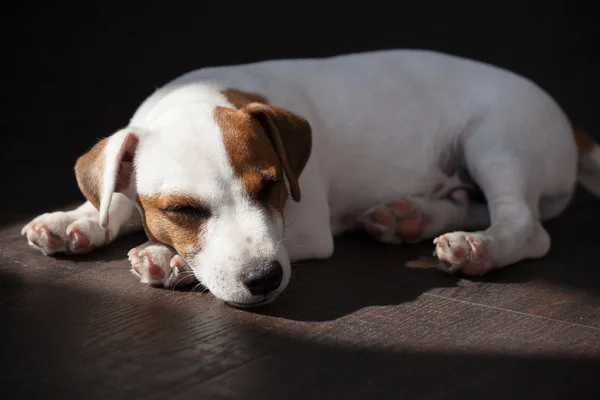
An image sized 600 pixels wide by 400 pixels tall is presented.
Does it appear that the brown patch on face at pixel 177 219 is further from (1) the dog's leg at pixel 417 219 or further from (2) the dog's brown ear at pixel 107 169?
(1) the dog's leg at pixel 417 219

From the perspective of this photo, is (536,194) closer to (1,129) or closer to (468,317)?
(468,317)

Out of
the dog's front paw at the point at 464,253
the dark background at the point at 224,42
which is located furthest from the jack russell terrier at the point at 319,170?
the dark background at the point at 224,42

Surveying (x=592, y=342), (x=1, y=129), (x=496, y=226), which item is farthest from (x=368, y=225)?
(x=1, y=129)

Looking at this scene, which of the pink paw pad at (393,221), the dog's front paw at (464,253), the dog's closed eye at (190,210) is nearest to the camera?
the dog's closed eye at (190,210)

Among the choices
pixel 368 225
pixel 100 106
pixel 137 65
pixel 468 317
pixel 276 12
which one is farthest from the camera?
pixel 276 12

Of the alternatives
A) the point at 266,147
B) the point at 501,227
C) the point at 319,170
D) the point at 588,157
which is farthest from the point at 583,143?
the point at 266,147

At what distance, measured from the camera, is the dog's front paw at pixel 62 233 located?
11.9ft

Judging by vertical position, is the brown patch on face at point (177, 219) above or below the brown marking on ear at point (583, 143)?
above

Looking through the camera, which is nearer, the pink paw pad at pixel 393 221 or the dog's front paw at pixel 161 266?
the dog's front paw at pixel 161 266

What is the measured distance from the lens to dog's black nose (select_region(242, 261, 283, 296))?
2912 millimetres

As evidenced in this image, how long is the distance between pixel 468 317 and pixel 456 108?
131 centimetres

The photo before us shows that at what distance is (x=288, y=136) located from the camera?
3273mm

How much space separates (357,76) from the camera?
4098 mm

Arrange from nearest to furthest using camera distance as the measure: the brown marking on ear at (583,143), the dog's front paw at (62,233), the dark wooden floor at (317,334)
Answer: the dark wooden floor at (317,334) < the dog's front paw at (62,233) < the brown marking on ear at (583,143)
